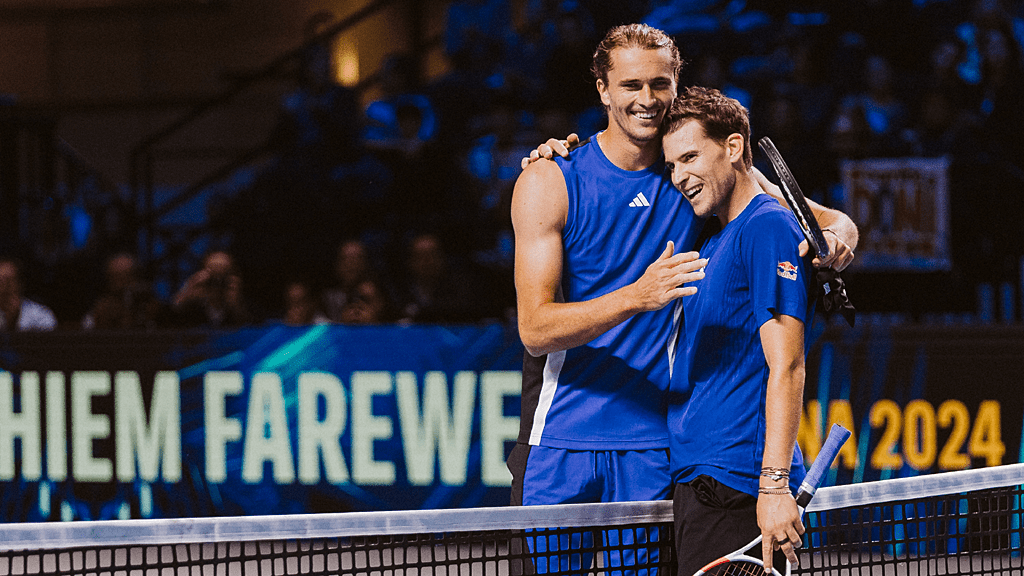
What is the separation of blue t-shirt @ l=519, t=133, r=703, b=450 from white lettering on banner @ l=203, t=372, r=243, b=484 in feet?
12.3

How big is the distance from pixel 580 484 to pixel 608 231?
676mm

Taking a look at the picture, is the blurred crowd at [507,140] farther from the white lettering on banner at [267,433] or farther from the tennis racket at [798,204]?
the tennis racket at [798,204]

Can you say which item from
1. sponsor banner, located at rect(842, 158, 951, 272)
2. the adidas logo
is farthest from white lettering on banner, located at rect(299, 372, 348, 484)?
sponsor banner, located at rect(842, 158, 951, 272)

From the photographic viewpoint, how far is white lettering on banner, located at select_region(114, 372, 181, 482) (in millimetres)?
6539

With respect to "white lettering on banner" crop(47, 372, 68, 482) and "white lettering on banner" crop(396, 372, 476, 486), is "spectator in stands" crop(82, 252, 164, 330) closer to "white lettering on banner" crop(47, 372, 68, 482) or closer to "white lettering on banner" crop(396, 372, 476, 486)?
"white lettering on banner" crop(47, 372, 68, 482)

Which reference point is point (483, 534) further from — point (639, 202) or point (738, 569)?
point (639, 202)

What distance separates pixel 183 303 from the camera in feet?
27.0

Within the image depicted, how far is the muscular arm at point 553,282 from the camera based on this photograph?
8.64ft

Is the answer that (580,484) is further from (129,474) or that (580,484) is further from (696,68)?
(696,68)

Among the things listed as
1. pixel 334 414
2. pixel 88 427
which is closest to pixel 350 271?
pixel 334 414

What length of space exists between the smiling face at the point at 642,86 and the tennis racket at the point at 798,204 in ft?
1.42

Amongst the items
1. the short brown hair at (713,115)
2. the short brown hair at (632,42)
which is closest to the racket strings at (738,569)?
the short brown hair at (713,115)

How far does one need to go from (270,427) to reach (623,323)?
382cm

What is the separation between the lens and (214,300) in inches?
331
